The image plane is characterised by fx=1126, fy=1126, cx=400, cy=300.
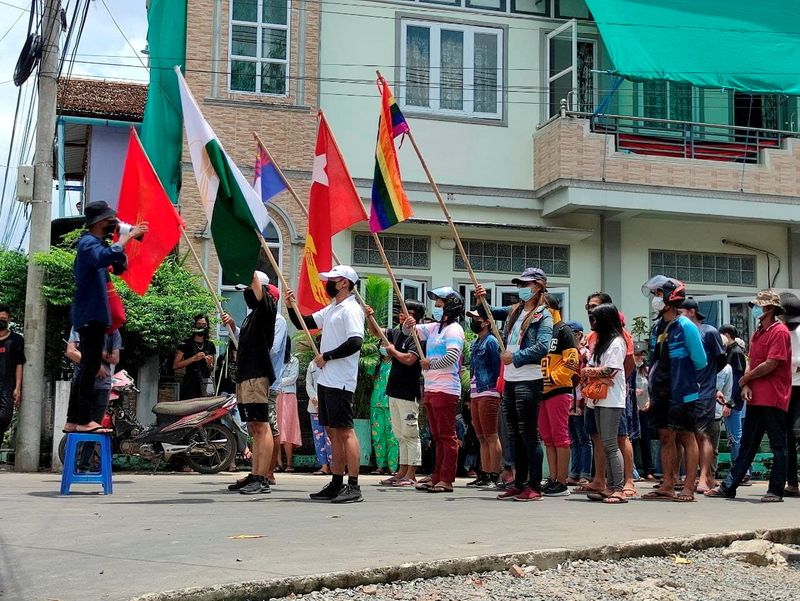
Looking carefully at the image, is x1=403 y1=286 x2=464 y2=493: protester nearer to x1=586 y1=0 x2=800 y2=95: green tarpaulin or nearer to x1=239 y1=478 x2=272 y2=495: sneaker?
x1=239 y1=478 x2=272 y2=495: sneaker

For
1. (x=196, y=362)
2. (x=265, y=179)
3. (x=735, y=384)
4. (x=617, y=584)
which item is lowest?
(x=617, y=584)

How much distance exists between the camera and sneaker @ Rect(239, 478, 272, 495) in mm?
9719

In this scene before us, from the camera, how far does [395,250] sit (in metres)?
19.2

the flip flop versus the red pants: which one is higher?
the red pants

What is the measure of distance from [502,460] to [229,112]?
8.64 m

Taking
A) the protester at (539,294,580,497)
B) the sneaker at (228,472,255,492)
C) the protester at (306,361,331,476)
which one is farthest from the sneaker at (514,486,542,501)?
the protester at (306,361,331,476)

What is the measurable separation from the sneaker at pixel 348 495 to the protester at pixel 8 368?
5.72 metres

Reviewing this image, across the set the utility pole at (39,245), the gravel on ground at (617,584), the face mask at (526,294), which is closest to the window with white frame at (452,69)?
the utility pole at (39,245)

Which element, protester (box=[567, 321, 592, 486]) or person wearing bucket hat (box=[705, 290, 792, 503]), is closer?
person wearing bucket hat (box=[705, 290, 792, 503])

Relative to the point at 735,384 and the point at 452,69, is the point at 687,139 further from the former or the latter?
the point at 735,384

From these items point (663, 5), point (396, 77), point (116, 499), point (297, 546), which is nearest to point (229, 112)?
point (396, 77)

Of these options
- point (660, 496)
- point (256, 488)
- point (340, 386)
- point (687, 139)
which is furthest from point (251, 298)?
point (687, 139)

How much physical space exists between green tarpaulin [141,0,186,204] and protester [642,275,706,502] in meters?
10.3

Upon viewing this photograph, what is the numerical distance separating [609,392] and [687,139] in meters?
11.7
